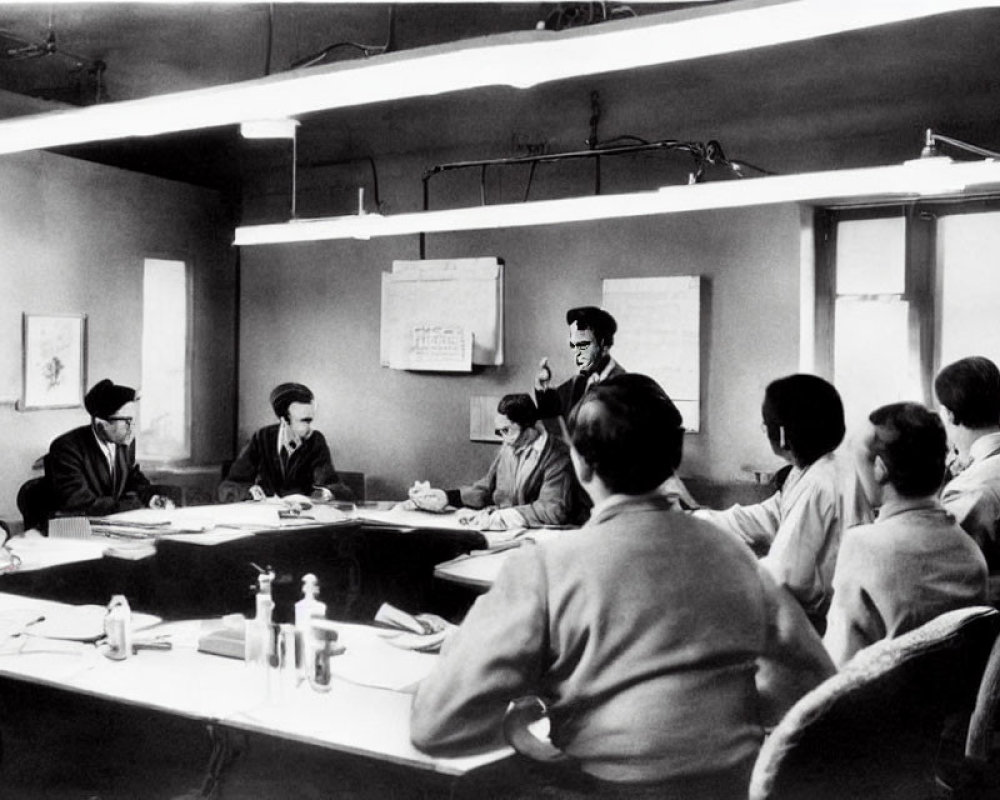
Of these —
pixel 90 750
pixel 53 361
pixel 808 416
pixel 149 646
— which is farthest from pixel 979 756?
pixel 53 361

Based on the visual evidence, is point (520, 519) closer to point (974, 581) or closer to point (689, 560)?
point (974, 581)

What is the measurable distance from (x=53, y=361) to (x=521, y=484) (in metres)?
3.11

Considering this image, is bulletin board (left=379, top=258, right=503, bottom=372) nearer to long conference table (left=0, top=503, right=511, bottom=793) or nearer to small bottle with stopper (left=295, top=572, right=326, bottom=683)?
long conference table (left=0, top=503, right=511, bottom=793)

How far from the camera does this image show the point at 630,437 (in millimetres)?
1961

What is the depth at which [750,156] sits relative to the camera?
610 centimetres

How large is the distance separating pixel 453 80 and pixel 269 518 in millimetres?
3276

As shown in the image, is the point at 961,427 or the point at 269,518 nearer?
the point at 961,427

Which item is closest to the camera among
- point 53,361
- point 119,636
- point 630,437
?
point 630,437

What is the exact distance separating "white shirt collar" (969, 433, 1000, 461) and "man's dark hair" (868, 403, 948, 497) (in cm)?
97

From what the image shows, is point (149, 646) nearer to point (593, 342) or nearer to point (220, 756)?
point (220, 756)

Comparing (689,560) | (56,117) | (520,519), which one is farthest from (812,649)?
(520,519)

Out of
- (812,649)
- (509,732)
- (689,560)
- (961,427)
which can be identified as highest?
(961,427)

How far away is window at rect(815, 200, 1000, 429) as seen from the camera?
564cm

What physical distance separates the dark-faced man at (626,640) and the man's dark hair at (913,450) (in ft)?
2.31
